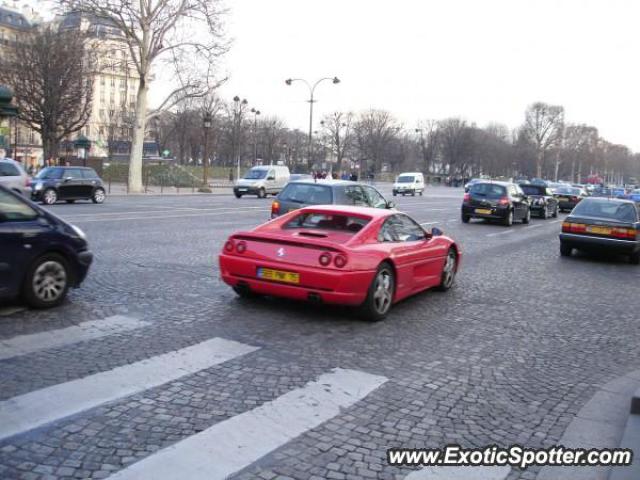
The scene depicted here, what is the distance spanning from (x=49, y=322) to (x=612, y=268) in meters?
11.5

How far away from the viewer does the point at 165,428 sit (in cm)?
411

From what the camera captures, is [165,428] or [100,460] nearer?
[100,460]

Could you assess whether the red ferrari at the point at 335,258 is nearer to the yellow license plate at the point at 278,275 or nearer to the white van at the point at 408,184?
the yellow license plate at the point at 278,275

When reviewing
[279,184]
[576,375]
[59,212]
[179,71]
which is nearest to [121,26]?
[179,71]

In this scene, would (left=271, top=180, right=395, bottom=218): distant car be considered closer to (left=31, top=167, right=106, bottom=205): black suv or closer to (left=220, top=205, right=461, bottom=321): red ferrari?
(left=220, top=205, right=461, bottom=321): red ferrari

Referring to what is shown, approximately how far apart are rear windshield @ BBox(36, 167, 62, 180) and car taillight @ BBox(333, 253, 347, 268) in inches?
866

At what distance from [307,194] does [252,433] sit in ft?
35.8

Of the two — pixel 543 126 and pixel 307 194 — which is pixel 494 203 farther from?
pixel 543 126

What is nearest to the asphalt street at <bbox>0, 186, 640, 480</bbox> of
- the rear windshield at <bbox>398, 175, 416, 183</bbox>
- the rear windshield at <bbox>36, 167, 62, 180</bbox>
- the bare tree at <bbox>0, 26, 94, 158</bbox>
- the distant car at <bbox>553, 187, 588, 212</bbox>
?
the rear windshield at <bbox>36, 167, 62, 180</bbox>

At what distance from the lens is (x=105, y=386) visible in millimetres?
4793

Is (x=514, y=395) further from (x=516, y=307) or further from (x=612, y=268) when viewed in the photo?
(x=612, y=268)

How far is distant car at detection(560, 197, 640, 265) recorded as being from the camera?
14.5m

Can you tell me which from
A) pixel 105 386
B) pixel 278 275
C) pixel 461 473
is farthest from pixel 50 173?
pixel 461 473

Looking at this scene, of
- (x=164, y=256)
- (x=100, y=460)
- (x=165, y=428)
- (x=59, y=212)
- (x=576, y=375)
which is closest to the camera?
(x=100, y=460)
